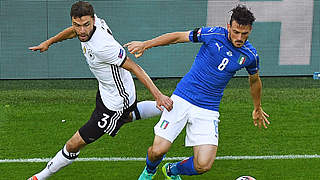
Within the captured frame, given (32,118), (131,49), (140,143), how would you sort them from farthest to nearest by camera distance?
(32,118), (140,143), (131,49)

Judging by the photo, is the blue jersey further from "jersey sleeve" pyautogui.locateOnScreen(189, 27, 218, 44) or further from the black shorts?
the black shorts

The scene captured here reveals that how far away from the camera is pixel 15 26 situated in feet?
40.3

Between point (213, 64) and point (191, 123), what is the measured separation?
2.08ft

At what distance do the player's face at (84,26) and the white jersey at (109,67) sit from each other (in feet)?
0.26

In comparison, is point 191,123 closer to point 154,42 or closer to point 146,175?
point 146,175

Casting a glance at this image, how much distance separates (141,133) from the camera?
8.16 metres

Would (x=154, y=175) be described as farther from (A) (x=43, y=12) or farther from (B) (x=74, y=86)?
(A) (x=43, y=12)

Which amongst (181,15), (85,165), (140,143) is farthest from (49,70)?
(85,165)

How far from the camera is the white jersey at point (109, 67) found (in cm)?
529

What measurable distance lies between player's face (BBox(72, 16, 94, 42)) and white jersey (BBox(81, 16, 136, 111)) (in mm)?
78

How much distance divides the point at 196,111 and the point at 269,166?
1.60 metres

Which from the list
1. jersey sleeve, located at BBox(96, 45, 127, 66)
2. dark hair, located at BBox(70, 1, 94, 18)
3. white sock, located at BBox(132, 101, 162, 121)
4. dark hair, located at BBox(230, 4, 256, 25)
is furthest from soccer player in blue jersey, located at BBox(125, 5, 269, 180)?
dark hair, located at BBox(70, 1, 94, 18)

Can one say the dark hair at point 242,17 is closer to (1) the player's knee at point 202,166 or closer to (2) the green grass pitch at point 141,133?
(1) the player's knee at point 202,166

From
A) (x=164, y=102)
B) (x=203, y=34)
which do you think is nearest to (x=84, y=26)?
(x=164, y=102)
